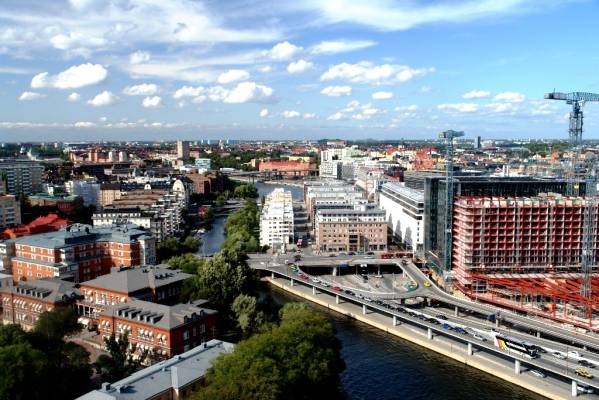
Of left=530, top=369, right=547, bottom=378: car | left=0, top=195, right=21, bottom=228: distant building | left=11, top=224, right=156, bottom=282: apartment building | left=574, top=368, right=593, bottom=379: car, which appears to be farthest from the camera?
left=0, top=195, right=21, bottom=228: distant building

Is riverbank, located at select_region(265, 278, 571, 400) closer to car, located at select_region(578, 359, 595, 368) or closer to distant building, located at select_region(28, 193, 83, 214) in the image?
car, located at select_region(578, 359, 595, 368)

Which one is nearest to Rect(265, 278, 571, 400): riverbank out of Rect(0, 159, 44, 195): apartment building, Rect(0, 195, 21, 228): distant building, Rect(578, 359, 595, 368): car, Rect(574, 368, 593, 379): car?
Answer: Rect(574, 368, 593, 379): car

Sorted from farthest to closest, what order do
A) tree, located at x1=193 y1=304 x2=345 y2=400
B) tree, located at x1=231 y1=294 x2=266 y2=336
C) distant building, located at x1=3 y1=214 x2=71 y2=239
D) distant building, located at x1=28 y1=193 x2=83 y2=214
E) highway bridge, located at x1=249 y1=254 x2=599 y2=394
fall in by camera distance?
distant building, located at x1=28 y1=193 x2=83 y2=214 < distant building, located at x1=3 y1=214 x2=71 y2=239 < tree, located at x1=231 y1=294 x2=266 y2=336 < highway bridge, located at x1=249 y1=254 x2=599 y2=394 < tree, located at x1=193 y1=304 x2=345 y2=400

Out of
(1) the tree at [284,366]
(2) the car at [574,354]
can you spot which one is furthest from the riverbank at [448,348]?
(1) the tree at [284,366]

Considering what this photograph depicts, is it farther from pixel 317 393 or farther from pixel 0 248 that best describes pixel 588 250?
pixel 0 248

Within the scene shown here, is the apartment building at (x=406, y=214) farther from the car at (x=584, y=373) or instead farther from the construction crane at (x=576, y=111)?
the car at (x=584, y=373)
